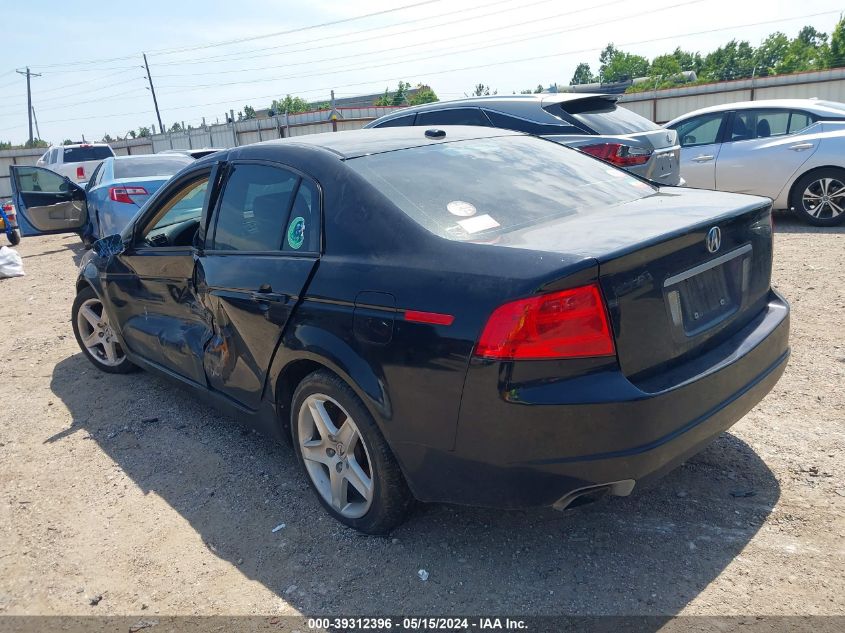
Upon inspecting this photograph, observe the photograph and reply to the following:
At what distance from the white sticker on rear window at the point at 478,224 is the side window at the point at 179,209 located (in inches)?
69.1

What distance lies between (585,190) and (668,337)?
1.05 meters

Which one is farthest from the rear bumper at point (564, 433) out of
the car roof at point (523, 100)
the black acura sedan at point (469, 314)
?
the car roof at point (523, 100)

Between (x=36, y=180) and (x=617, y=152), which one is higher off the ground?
(x=617, y=152)

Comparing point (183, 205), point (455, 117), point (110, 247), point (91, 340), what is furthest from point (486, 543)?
point (455, 117)

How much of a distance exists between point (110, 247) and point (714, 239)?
392 cm

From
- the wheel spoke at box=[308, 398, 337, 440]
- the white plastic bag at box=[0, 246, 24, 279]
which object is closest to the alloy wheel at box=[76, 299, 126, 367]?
the wheel spoke at box=[308, 398, 337, 440]

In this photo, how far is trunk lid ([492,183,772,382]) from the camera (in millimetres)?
2320

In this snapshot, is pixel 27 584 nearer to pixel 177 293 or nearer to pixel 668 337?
pixel 177 293

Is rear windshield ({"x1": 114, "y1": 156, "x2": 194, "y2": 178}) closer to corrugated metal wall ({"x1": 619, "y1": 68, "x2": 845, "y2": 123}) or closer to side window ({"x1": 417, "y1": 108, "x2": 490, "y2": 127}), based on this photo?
side window ({"x1": 417, "y1": 108, "x2": 490, "y2": 127})

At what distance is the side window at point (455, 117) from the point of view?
25.5 ft

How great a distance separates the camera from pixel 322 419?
3.01 meters

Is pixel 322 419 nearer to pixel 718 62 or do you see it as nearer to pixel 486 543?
pixel 486 543

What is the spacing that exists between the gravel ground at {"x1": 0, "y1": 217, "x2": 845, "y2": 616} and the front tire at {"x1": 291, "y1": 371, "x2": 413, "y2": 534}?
15 cm

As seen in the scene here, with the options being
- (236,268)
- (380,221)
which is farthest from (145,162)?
(380,221)
